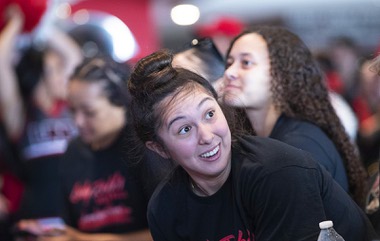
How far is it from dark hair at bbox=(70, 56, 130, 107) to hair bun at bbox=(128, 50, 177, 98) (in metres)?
0.98

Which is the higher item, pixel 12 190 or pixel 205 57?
pixel 205 57

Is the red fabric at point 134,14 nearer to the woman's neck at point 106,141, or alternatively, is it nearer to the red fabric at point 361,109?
the red fabric at point 361,109

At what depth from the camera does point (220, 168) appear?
205cm

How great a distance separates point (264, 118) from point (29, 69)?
79.8 inches

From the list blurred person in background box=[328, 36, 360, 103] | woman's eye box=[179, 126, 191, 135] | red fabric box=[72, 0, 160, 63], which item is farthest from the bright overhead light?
woman's eye box=[179, 126, 191, 135]

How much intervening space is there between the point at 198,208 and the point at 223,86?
24.2 inches

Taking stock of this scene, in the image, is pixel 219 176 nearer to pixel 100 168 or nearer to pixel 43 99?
pixel 100 168

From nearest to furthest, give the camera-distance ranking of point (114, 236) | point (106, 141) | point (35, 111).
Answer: point (114, 236), point (106, 141), point (35, 111)

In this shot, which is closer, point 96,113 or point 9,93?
point 96,113

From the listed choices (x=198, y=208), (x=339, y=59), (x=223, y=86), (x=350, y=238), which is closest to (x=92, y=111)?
(x=223, y=86)

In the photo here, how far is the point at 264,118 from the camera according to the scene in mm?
2709

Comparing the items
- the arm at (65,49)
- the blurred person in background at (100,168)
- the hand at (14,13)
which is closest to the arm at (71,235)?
the blurred person in background at (100,168)

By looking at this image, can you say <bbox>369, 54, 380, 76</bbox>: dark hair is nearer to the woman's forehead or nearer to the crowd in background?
the crowd in background

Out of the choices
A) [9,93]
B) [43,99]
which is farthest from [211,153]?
[9,93]
